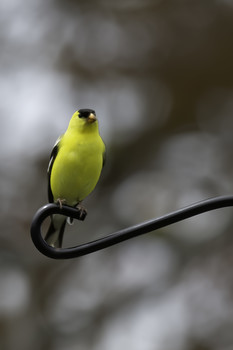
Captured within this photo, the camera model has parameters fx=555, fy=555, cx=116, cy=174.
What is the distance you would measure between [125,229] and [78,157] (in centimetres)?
145

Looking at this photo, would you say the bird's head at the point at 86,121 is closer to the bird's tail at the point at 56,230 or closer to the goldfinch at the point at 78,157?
the goldfinch at the point at 78,157

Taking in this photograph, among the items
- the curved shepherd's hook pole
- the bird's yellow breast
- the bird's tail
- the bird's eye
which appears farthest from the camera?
the bird's tail

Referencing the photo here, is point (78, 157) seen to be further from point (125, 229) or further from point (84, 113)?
point (125, 229)

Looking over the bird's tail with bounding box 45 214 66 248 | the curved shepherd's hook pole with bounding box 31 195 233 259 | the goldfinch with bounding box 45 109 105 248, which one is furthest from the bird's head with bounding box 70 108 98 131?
the curved shepherd's hook pole with bounding box 31 195 233 259

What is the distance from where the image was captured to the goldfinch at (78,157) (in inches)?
141

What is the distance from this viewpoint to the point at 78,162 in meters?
3.58

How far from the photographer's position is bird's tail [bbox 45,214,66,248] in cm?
450

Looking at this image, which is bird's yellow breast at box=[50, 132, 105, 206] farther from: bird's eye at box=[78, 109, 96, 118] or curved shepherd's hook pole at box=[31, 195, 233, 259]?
curved shepherd's hook pole at box=[31, 195, 233, 259]

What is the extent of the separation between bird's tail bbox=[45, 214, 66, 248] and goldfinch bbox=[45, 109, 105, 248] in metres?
0.59

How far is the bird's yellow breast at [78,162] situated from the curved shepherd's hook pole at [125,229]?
4.21 ft

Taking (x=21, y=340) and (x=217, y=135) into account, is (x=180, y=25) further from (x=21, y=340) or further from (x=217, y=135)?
(x=21, y=340)

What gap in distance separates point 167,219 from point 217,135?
5828mm

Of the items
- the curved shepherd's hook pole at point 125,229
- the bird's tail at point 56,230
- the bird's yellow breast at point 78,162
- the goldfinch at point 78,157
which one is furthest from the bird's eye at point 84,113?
the curved shepherd's hook pole at point 125,229

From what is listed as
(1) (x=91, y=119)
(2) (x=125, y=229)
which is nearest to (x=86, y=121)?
(1) (x=91, y=119)
